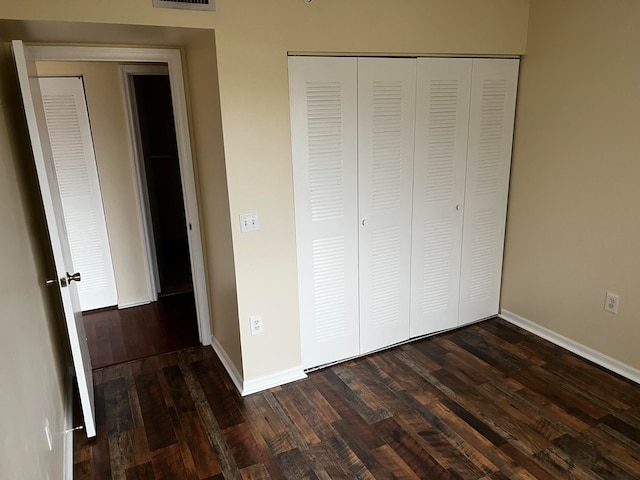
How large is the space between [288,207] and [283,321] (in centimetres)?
71

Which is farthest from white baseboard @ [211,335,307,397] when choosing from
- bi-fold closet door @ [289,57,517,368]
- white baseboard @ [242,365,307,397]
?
bi-fold closet door @ [289,57,517,368]

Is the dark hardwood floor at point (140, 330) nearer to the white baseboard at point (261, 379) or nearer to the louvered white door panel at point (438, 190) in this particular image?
the white baseboard at point (261, 379)

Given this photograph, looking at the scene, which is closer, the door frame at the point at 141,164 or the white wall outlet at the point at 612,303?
the white wall outlet at the point at 612,303

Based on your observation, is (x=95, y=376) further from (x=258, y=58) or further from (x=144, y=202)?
(x=258, y=58)

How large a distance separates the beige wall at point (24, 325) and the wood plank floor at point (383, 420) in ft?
1.39

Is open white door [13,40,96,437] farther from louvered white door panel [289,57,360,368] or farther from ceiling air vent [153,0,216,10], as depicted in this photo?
louvered white door panel [289,57,360,368]

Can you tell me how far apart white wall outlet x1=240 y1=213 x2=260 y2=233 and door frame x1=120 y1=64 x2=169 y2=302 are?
5.57ft

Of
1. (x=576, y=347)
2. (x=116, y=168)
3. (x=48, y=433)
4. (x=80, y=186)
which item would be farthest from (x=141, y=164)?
(x=576, y=347)

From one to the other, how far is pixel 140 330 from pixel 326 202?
1964 mm

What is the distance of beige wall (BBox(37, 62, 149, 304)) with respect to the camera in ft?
12.1

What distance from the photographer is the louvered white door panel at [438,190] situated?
2.95m

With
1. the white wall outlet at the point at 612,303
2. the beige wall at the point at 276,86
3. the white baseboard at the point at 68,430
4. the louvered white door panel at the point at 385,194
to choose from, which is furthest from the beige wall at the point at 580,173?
the white baseboard at the point at 68,430

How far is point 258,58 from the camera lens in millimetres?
2393

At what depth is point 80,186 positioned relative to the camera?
382 cm
